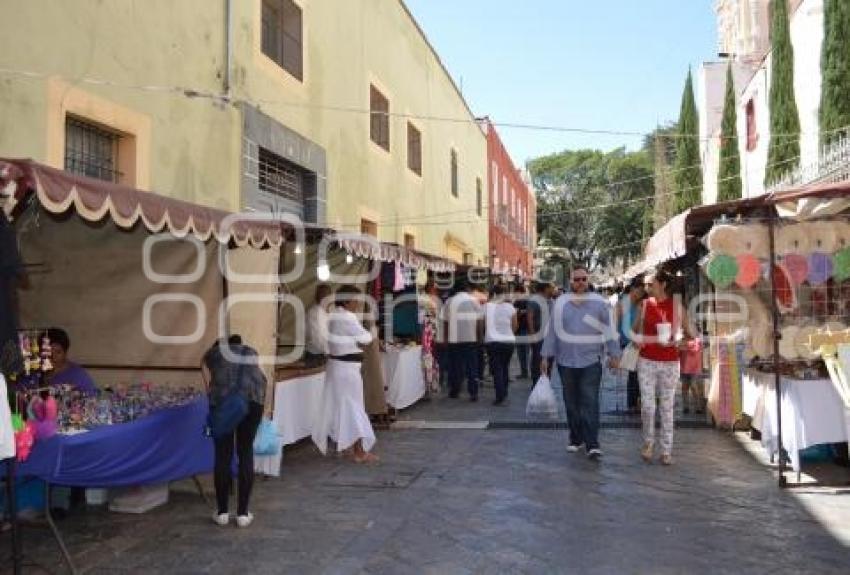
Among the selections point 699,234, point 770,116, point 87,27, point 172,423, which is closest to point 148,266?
point 172,423

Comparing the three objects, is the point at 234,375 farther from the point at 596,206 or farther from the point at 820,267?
the point at 596,206

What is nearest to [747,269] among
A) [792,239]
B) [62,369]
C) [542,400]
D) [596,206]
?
[792,239]

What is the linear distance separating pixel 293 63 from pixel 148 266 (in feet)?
20.9

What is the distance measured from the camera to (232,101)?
9750 millimetres

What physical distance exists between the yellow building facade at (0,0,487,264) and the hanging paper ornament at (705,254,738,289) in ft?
17.8

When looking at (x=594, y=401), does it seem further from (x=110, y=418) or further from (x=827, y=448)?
(x=110, y=418)

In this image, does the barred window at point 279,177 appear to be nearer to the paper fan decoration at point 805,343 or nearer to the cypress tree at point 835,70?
the paper fan decoration at point 805,343

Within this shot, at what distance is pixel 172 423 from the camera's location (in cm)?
568

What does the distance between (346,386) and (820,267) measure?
4242 mm

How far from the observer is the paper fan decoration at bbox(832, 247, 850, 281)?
263 inches

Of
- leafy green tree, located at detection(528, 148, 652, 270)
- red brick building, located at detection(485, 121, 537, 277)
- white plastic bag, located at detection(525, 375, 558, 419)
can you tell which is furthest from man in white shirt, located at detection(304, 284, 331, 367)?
leafy green tree, located at detection(528, 148, 652, 270)

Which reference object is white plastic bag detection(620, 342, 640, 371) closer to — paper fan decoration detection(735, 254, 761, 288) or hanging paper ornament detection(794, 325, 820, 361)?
paper fan decoration detection(735, 254, 761, 288)

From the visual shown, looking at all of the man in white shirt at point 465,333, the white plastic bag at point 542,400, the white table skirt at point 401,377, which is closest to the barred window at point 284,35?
the man in white shirt at point 465,333

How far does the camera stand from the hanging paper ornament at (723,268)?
22.4 ft
